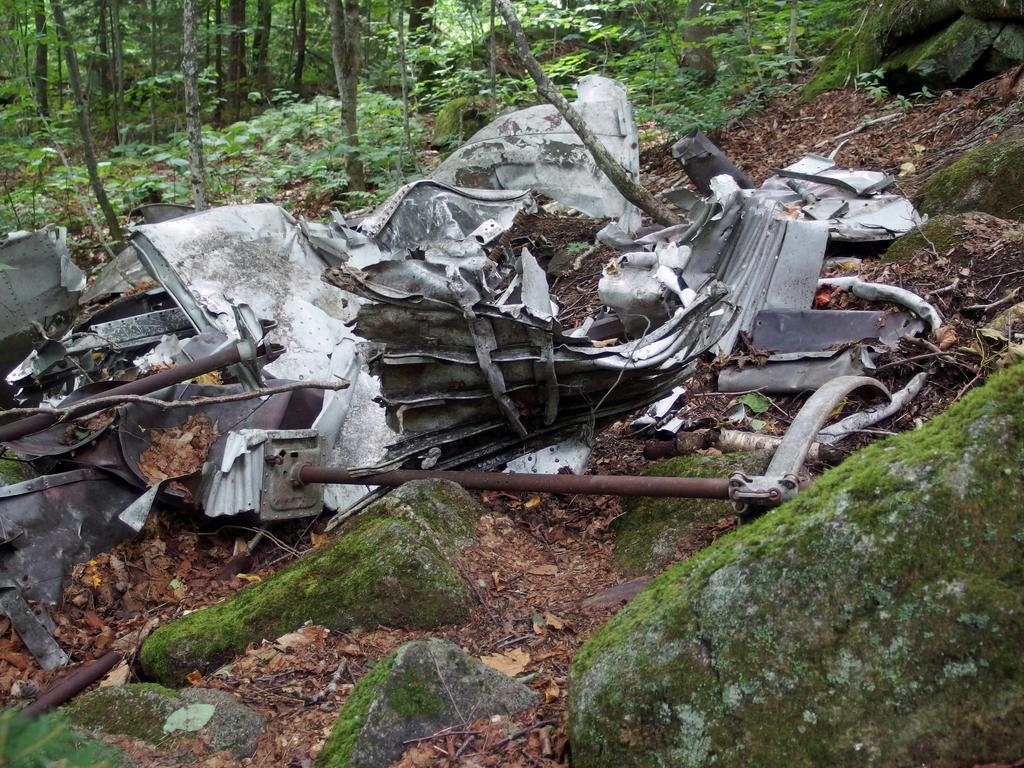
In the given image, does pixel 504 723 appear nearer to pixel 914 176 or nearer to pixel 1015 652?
pixel 1015 652

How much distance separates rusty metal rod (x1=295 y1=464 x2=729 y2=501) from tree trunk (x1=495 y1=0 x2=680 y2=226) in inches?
151

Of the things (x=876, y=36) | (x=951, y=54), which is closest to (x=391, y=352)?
(x=951, y=54)

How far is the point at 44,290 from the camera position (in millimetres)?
6168

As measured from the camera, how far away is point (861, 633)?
1.76m

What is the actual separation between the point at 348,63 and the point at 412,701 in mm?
8492

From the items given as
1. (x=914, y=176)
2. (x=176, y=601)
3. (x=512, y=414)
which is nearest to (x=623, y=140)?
(x=914, y=176)

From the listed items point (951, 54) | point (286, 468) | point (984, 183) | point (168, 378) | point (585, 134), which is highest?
point (951, 54)

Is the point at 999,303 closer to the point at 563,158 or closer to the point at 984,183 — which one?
the point at 984,183

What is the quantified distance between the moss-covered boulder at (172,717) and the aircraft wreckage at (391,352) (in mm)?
1407

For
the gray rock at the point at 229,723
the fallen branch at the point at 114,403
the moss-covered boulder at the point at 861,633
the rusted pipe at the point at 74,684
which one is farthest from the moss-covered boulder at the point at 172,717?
the fallen branch at the point at 114,403

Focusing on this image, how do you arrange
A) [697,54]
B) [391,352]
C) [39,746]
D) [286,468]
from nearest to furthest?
[39,746] < [391,352] < [286,468] < [697,54]

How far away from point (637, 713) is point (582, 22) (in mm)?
11073

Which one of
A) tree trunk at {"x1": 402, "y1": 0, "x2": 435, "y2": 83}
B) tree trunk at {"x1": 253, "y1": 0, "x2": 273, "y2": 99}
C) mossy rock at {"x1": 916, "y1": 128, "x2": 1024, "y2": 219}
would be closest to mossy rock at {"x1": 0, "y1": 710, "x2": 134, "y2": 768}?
mossy rock at {"x1": 916, "y1": 128, "x2": 1024, "y2": 219}

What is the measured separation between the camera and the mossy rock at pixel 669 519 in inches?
132
